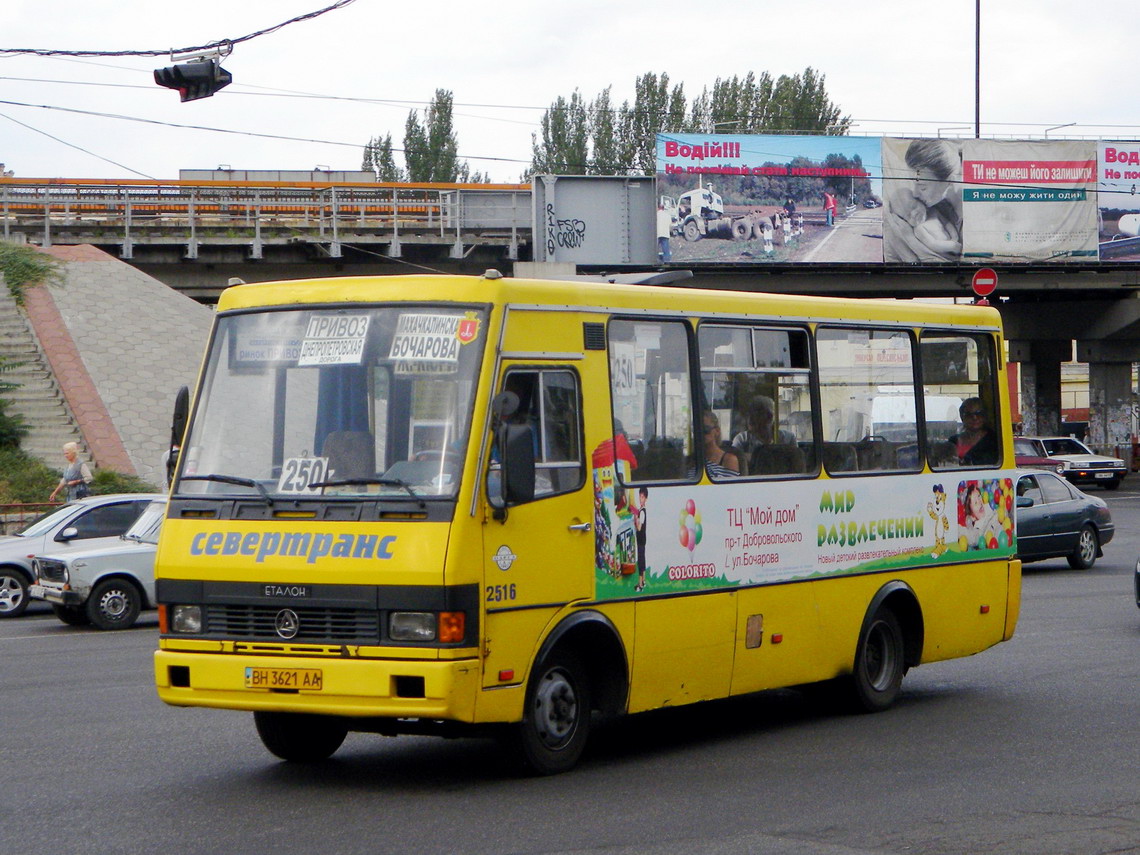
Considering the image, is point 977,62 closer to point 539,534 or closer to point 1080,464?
point 1080,464

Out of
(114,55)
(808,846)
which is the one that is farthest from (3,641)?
(808,846)

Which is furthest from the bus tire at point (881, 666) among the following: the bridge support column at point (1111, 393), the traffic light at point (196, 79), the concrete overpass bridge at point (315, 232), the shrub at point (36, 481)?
the bridge support column at point (1111, 393)

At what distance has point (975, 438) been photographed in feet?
38.3

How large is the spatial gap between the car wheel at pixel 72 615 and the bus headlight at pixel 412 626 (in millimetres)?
10467

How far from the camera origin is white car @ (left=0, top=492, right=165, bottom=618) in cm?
1795

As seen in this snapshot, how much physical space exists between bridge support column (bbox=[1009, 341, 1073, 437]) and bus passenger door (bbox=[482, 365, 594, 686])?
49640mm

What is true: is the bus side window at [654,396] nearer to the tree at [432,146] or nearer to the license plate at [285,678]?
the license plate at [285,678]

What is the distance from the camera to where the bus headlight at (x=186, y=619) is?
25.7 feet

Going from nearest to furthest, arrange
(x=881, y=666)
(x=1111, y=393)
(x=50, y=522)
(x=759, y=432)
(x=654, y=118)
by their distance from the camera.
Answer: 1. (x=759, y=432)
2. (x=881, y=666)
3. (x=50, y=522)
4. (x=1111, y=393)
5. (x=654, y=118)

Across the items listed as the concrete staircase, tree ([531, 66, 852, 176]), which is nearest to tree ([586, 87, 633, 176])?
tree ([531, 66, 852, 176])

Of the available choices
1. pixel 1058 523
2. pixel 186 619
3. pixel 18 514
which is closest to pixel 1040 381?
pixel 1058 523

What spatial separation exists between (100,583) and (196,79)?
5.64 meters

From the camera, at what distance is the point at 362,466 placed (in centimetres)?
768

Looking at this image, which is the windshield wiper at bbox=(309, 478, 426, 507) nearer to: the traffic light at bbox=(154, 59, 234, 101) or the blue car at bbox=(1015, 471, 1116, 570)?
the traffic light at bbox=(154, 59, 234, 101)
